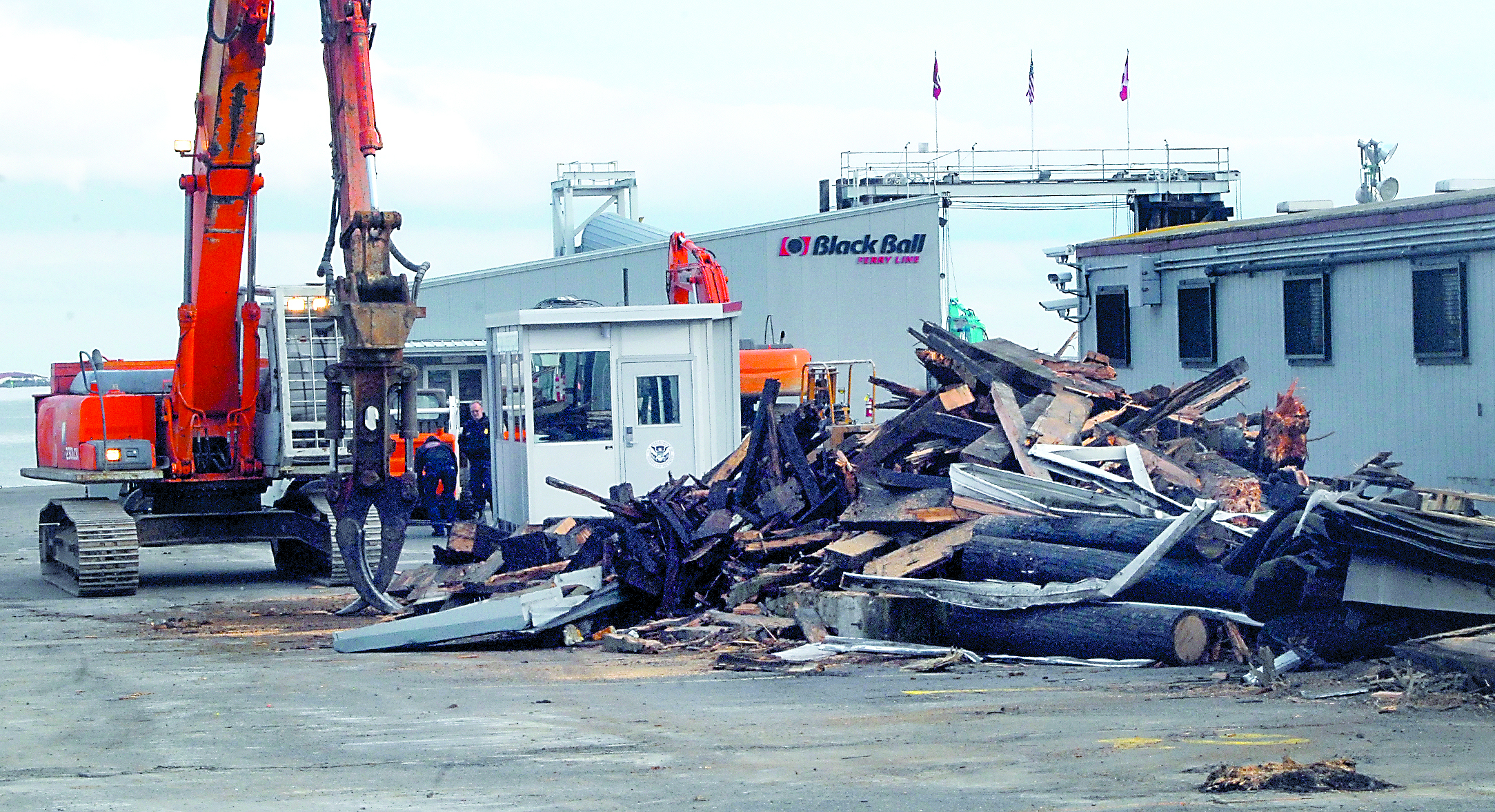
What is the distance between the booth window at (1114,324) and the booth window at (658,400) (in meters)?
7.31

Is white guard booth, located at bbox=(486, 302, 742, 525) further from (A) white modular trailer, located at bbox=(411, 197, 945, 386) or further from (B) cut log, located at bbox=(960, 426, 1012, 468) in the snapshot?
(A) white modular trailer, located at bbox=(411, 197, 945, 386)

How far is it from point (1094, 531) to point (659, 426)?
912 cm

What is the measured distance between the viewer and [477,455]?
24484mm

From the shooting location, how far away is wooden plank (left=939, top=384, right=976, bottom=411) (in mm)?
14688

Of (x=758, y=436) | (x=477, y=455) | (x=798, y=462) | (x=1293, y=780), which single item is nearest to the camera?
(x=1293, y=780)

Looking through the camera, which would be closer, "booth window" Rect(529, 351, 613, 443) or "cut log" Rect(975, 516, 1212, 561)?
"cut log" Rect(975, 516, 1212, 561)

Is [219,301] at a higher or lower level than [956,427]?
higher

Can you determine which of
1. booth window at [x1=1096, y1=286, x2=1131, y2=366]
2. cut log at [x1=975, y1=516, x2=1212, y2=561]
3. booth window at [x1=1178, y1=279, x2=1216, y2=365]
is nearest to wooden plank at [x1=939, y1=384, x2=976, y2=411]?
cut log at [x1=975, y1=516, x2=1212, y2=561]

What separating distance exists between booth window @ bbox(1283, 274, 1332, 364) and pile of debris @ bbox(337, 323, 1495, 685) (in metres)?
4.75

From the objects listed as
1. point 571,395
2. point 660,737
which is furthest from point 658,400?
point 660,737

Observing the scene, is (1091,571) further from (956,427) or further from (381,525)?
(381,525)

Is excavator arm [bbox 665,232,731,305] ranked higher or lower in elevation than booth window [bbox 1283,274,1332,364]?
higher

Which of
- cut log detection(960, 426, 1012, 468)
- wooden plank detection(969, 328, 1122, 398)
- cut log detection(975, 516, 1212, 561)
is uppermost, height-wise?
wooden plank detection(969, 328, 1122, 398)

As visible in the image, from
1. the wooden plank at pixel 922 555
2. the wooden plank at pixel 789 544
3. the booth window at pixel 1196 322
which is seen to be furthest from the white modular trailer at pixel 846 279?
the wooden plank at pixel 922 555
